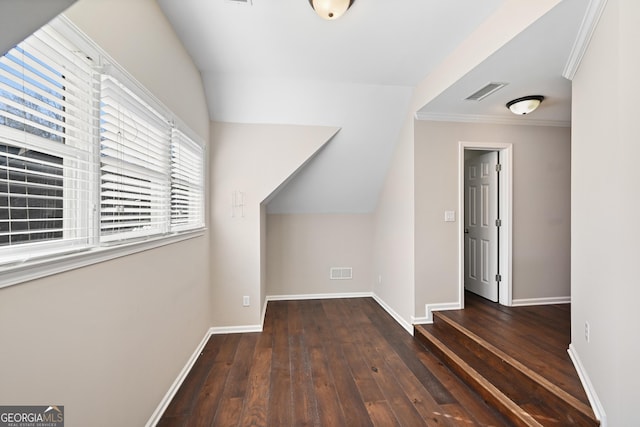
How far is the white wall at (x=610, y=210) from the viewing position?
1144mm

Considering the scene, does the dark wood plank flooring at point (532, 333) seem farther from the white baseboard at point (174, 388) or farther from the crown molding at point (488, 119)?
the white baseboard at point (174, 388)

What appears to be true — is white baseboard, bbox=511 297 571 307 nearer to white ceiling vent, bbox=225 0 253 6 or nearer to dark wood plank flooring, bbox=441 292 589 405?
dark wood plank flooring, bbox=441 292 589 405

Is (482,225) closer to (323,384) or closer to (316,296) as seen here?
(316,296)

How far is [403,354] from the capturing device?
250cm

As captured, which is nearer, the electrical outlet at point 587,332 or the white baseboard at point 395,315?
the electrical outlet at point 587,332

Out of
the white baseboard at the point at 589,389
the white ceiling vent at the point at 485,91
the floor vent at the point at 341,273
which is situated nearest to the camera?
the white baseboard at the point at 589,389

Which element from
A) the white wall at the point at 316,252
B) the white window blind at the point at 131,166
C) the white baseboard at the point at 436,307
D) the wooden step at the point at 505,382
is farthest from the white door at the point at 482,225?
the white window blind at the point at 131,166

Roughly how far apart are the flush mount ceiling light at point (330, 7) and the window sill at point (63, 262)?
5.92 ft

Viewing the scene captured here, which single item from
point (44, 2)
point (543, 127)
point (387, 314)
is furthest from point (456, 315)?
point (44, 2)

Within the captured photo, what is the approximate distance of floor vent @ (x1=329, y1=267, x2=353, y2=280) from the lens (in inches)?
166

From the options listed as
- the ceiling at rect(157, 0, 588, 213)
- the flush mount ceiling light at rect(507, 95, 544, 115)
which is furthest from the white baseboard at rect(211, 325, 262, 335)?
the flush mount ceiling light at rect(507, 95, 544, 115)

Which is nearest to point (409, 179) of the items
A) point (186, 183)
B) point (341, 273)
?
point (341, 273)

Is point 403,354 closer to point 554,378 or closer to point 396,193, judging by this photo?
point 554,378

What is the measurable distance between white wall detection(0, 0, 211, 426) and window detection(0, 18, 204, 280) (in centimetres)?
12
